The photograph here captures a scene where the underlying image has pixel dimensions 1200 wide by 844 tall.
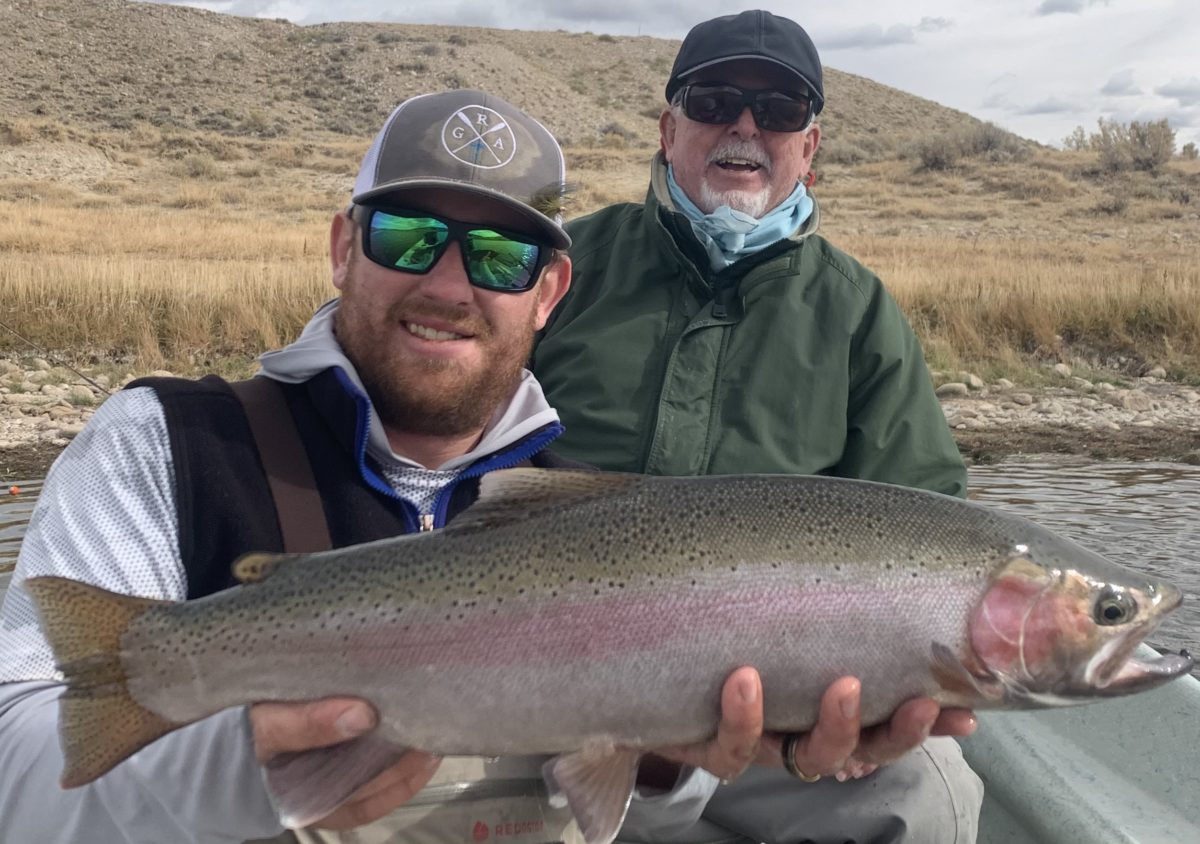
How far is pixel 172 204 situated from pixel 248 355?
20.5 m

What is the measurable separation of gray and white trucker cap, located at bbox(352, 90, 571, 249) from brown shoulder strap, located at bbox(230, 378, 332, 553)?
604 mm

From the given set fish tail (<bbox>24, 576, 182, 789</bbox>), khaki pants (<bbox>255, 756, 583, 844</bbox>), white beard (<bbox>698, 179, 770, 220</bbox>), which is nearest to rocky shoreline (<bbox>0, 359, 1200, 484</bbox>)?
white beard (<bbox>698, 179, 770, 220</bbox>)

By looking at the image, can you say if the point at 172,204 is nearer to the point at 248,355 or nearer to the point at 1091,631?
the point at 248,355

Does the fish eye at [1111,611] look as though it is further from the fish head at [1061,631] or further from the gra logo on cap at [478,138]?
the gra logo on cap at [478,138]

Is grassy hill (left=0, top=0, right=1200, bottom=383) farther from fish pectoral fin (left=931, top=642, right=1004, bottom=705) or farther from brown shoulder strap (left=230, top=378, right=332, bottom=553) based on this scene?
fish pectoral fin (left=931, top=642, right=1004, bottom=705)

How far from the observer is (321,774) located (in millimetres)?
2156

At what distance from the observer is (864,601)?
2.27m

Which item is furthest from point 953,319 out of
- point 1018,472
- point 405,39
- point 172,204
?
point 405,39

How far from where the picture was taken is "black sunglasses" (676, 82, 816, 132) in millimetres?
4691

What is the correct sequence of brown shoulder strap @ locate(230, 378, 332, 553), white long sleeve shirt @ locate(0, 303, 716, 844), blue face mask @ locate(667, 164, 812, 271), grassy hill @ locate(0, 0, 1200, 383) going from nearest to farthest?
white long sleeve shirt @ locate(0, 303, 716, 844) < brown shoulder strap @ locate(230, 378, 332, 553) < blue face mask @ locate(667, 164, 812, 271) < grassy hill @ locate(0, 0, 1200, 383)

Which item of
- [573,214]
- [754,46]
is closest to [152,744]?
[754,46]

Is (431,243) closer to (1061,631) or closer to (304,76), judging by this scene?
(1061,631)

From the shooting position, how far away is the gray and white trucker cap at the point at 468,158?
2896 mm

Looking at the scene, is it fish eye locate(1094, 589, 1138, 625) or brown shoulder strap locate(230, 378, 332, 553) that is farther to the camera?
brown shoulder strap locate(230, 378, 332, 553)
